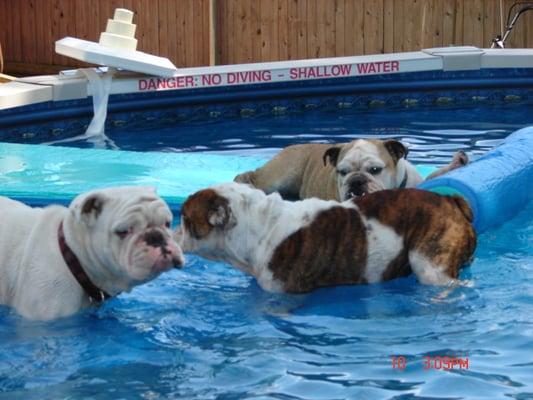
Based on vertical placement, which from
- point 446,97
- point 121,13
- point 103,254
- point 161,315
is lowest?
point 161,315

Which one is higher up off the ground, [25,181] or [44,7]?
[44,7]

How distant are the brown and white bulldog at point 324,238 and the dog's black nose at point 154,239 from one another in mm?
786

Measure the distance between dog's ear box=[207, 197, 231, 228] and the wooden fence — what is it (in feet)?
34.1

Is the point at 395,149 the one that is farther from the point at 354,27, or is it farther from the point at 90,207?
the point at 354,27

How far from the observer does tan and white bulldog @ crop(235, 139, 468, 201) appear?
24.4ft

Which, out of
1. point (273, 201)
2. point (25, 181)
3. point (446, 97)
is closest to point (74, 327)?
point (273, 201)

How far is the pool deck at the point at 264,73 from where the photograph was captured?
12.4 m

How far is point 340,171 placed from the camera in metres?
7.52

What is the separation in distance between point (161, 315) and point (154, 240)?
93 cm

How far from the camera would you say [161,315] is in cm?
639

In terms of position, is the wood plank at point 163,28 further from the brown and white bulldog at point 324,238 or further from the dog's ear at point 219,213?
the dog's ear at point 219,213

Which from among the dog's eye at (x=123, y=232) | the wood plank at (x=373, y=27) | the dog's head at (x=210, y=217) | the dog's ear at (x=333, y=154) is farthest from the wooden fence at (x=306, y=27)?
the dog's eye at (x=123, y=232)

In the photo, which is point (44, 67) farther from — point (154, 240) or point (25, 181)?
point (154, 240)

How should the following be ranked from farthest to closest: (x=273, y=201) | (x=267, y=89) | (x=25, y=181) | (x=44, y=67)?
(x=44, y=67) < (x=267, y=89) < (x=25, y=181) < (x=273, y=201)
